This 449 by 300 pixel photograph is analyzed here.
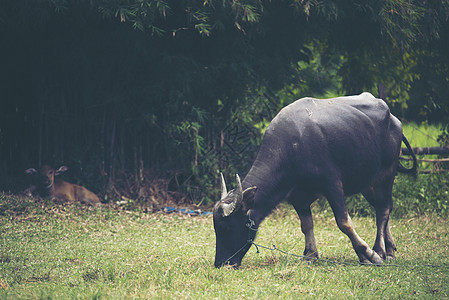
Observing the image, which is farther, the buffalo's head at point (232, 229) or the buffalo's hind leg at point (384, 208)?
the buffalo's hind leg at point (384, 208)

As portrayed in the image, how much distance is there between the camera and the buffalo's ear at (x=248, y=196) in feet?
18.1

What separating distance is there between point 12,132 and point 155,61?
10.2 ft

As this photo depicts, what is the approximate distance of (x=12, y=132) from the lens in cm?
1056

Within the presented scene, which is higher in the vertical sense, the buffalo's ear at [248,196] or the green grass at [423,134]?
the buffalo's ear at [248,196]

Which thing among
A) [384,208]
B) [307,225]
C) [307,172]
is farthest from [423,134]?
[307,172]

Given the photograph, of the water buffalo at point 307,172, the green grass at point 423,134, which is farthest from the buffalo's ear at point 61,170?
the green grass at point 423,134

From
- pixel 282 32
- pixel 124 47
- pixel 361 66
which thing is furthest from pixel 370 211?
pixel 124 47

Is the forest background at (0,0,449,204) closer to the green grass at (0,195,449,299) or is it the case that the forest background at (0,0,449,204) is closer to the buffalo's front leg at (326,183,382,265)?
the green grass at (0,195,449,299)

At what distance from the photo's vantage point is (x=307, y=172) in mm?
5793

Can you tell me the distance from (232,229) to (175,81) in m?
4.79

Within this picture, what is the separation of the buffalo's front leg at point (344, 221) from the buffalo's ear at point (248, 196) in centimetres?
86

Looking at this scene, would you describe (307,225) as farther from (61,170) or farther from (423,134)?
(423,134)

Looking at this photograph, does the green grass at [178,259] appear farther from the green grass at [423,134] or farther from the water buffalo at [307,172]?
the green grass at [423,134]

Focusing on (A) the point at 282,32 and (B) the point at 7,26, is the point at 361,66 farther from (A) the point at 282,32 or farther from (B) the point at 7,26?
(B) the point at 7,26
